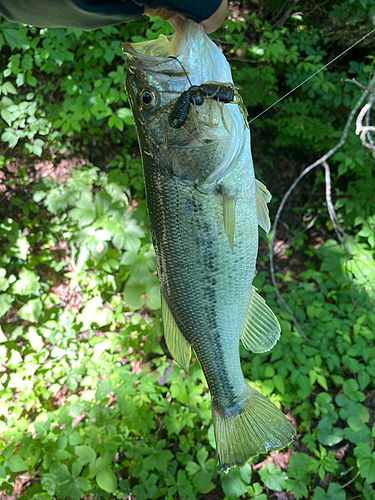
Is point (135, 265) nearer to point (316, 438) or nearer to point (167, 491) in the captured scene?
point (167, 491)

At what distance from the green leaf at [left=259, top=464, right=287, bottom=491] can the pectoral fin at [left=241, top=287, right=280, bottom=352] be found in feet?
5.31

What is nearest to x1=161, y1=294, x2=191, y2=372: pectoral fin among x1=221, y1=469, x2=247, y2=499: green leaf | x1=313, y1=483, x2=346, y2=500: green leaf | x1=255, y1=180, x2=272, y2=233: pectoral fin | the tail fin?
the tail fin

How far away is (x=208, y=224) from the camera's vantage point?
116 centimetres

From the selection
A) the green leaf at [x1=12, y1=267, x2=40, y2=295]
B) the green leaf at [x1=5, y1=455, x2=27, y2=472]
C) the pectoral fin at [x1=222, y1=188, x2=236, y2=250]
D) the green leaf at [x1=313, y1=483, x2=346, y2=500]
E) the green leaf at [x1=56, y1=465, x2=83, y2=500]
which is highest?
the pectoral fin at [x1=222, y1=188, x2=236, y2=250]

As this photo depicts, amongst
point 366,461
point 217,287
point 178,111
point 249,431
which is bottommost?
point 366,461

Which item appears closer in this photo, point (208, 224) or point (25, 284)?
point (208, 224)

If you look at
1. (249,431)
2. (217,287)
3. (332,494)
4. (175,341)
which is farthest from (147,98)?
(332,494)

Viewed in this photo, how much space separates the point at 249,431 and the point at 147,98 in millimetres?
1262

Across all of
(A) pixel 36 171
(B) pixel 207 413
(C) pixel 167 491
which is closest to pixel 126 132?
(A) pixel 36 171

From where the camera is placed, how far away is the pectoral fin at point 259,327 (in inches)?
52.5

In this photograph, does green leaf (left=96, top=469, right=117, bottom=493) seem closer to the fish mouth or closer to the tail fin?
the tail fin

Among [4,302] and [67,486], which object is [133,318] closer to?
[4,302]

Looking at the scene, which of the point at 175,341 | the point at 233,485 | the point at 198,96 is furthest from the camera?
the point at 233,485

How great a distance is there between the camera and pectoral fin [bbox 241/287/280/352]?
1.33 meters
